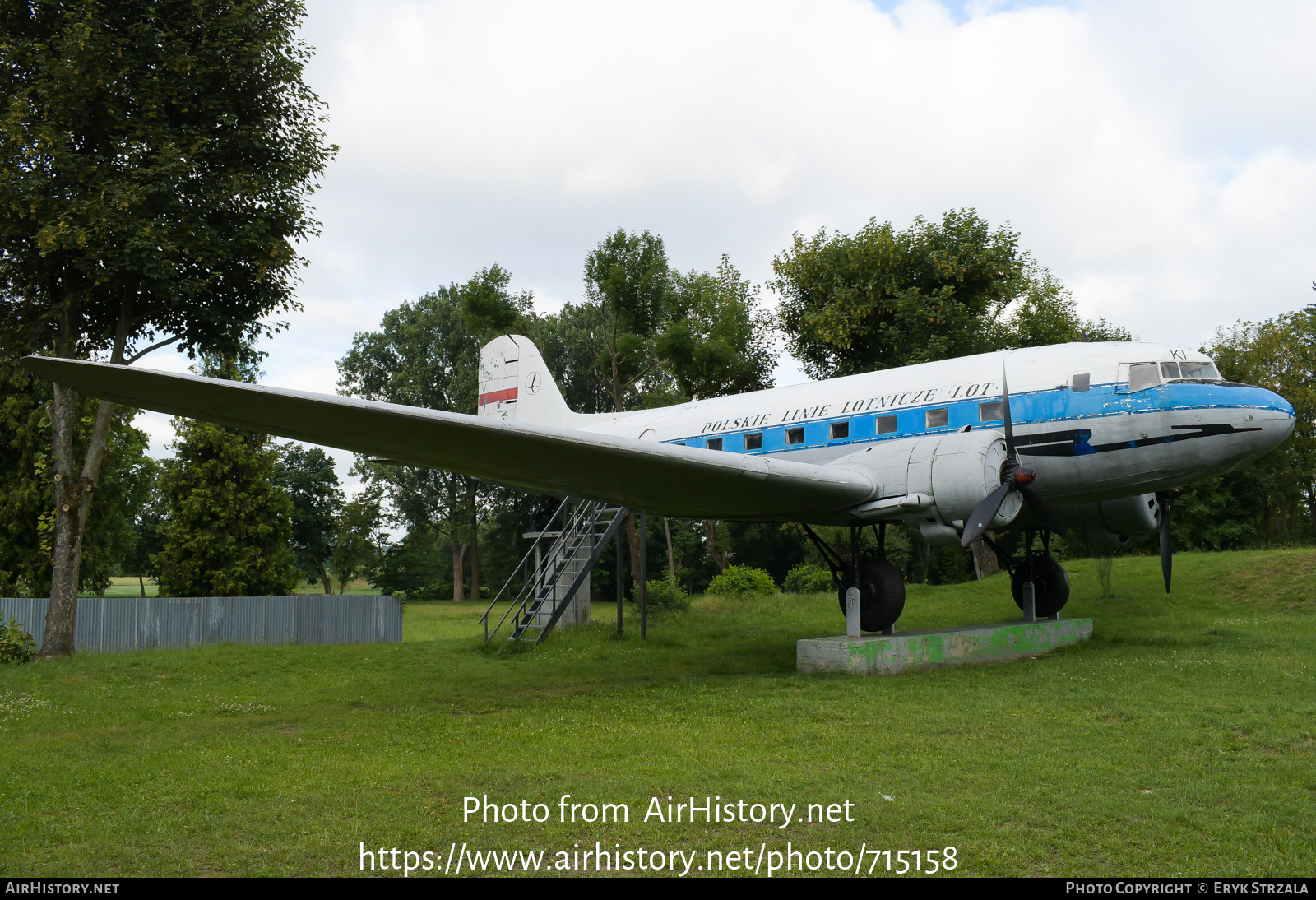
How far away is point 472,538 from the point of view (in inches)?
2080

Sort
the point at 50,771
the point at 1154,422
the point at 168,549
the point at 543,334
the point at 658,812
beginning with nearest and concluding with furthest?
1. the point at 658,812
2. the point at 50,771
3. the point at 1154,422
4. the point at 168,549
5. the point at 543,334

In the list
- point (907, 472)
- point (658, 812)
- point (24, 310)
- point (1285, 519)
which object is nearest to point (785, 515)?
point (907, 472)

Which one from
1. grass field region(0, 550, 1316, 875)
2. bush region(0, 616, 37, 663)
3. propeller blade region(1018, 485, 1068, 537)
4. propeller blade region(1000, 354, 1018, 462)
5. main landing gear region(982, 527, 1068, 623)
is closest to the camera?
grass field region(0, 550, 1316, 875)

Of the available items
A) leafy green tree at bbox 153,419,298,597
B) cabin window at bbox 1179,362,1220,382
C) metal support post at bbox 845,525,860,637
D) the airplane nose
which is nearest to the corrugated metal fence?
leafy green tree at bbox 153,419,298,597

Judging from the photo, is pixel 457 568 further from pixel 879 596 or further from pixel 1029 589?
pixel 879 596

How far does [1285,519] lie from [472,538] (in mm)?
44113

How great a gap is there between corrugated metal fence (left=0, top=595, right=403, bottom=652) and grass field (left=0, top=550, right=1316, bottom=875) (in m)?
6.16

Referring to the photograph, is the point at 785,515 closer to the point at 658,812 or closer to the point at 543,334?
the point at 658,812

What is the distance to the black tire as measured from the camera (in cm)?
1493

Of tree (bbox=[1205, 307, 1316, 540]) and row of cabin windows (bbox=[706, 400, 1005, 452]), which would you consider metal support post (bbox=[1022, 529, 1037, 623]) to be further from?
tree (bbox=[1205, 307, 1316, 540])

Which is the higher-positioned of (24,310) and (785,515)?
(24,310)

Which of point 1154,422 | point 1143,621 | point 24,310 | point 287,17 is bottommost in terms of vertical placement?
point 1143,621

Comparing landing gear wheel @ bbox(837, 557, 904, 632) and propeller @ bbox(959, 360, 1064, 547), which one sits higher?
propeller @ bbox(959, 360, 1064, 547)

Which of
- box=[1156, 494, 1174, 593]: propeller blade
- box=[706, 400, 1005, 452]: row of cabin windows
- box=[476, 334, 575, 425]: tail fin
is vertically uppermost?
A: box=[476, 334, 575, 425]: tail fin
